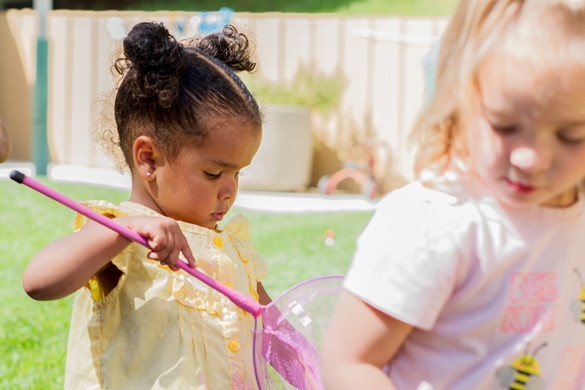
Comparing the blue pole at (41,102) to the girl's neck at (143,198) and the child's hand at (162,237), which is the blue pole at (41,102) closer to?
the girl's neck at (143,198)

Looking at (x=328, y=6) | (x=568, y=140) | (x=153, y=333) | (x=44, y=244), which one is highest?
(x=328, y=6)

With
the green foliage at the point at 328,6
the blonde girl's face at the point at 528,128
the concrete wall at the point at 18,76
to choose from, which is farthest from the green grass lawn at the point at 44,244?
the green foliage at the point at 328,6

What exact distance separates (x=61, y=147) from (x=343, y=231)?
604 centimetres

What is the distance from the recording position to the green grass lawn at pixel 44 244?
2.57m

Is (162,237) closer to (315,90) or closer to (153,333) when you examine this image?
(153,333)

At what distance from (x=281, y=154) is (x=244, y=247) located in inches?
233

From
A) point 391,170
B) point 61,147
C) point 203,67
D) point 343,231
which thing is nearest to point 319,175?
point 391,170

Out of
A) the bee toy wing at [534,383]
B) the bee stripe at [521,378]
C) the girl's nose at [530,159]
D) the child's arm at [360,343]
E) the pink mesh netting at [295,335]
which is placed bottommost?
the pink mesh netting at [295,335]

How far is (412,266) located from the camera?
35.8 inches

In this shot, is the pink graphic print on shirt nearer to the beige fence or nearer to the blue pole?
the beige fence

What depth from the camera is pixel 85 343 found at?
5.19ft

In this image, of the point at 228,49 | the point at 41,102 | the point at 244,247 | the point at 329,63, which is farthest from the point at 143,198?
the point at 329,63

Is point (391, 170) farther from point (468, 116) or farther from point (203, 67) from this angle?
point (468, 116)

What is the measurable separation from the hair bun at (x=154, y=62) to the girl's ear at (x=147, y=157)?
10 centimetres
